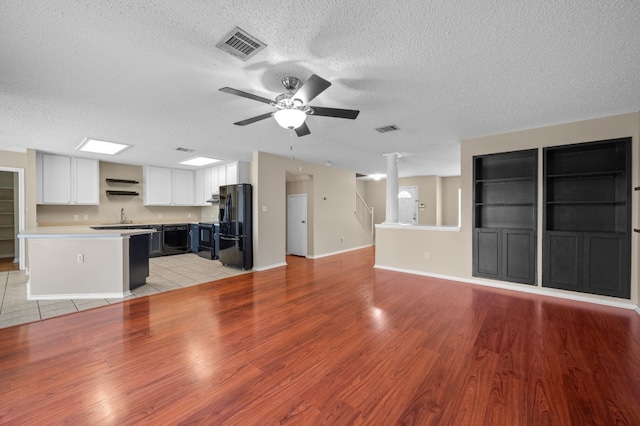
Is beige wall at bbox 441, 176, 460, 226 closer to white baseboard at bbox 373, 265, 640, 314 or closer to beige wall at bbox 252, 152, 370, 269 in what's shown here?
beige wall at bbox 252, 152, 370, 269

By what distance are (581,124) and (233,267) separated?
6.23 metres

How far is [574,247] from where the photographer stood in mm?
3779

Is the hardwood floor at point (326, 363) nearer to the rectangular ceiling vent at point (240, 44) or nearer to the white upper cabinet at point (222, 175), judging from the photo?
the rectangular ceiling vent at point (240, 44)

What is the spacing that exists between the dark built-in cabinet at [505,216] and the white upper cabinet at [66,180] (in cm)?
805

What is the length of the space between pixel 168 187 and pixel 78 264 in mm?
4140

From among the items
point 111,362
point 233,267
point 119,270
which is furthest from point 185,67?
point 233,267

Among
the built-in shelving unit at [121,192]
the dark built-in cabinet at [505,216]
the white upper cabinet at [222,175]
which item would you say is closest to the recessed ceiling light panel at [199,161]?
the white upper cabinet at [222,175]

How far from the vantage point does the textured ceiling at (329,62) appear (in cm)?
169

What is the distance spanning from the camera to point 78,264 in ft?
12.2

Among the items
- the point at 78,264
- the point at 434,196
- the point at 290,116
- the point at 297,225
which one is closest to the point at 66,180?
the point at 78,264

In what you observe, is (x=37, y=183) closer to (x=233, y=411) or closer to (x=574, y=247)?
(x=233, y=411)

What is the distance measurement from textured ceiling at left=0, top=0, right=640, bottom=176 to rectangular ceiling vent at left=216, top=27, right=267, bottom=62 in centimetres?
5

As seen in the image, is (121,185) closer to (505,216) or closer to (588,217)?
(505,216)

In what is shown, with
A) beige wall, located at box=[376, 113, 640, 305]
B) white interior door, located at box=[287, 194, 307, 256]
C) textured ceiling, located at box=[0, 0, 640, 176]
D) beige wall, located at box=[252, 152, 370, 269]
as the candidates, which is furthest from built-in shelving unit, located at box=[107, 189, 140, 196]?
beige wall, located at box=[376, 113, 640, 305]
